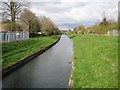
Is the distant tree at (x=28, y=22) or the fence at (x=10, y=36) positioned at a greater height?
the distant tree at (x=28, y=22)

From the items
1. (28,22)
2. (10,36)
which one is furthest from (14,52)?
(28,22)

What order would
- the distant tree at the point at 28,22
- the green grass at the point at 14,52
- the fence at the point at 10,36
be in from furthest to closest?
the distant tree at the point at 28,22 → the fence at the point at 10,36 → the green grass at the point at 14,52

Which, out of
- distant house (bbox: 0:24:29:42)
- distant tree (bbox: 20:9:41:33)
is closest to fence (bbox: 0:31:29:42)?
distant house (bbox: 0:24:29:42)

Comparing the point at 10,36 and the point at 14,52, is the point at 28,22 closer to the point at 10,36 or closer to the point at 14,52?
the point at 10,36

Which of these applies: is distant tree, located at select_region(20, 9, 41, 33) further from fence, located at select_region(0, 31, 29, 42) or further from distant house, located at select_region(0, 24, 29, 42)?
fence, located at select_region(0, 31, 29, 42)

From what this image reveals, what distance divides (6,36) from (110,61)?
1094 inches

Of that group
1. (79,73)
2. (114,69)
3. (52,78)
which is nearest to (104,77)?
(114,69)

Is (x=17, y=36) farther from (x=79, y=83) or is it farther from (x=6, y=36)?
(x=79, y=83)

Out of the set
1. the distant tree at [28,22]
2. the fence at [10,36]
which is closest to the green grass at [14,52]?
the fence at [10,36]

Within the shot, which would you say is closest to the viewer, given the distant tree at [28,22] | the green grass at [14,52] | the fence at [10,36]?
the green grass at [14,52]

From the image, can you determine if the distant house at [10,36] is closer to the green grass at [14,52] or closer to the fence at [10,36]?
the fence at [10,36]

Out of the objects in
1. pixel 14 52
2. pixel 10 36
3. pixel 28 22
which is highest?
pixel 28 22

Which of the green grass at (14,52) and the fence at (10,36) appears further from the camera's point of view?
the fence at (10,36)

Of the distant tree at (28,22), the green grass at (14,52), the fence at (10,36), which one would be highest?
the distant tree at (28,22)
